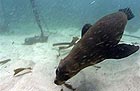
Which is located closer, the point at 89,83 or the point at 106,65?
the point at 89,83

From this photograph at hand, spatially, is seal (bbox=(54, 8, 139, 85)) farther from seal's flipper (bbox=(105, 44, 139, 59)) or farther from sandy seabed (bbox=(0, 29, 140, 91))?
sandy seabed (bbox=(0, 29, 140, 91))

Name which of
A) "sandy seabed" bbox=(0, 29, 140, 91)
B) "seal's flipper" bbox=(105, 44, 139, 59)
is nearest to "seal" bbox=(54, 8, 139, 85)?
"seal's flipper" bbox=(105, 44, 139, 59)

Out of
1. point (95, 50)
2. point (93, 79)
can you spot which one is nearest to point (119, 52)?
point (95, 50)

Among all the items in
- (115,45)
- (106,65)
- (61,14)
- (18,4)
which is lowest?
(61,14)

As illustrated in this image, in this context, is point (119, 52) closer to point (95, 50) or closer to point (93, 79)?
point (95, 50)

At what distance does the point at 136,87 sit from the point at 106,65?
1155mm

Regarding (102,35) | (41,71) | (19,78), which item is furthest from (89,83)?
(19,78)

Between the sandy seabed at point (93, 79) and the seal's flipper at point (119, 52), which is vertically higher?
the seal's flipper at point (119, 52)

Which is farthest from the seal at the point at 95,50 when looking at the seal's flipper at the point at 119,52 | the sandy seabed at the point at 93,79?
the sandy seabed at the point at 93,79

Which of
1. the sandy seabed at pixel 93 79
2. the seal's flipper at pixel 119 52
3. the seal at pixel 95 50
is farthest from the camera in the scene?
the sandy seabed at pixel 93 79

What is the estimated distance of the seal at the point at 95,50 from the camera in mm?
3279

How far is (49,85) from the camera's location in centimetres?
396

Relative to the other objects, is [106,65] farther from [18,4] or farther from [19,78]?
[18,4]

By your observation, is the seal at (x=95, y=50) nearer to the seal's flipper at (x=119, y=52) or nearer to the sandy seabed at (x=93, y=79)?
the seal's flipper at (x=119, y=52)
